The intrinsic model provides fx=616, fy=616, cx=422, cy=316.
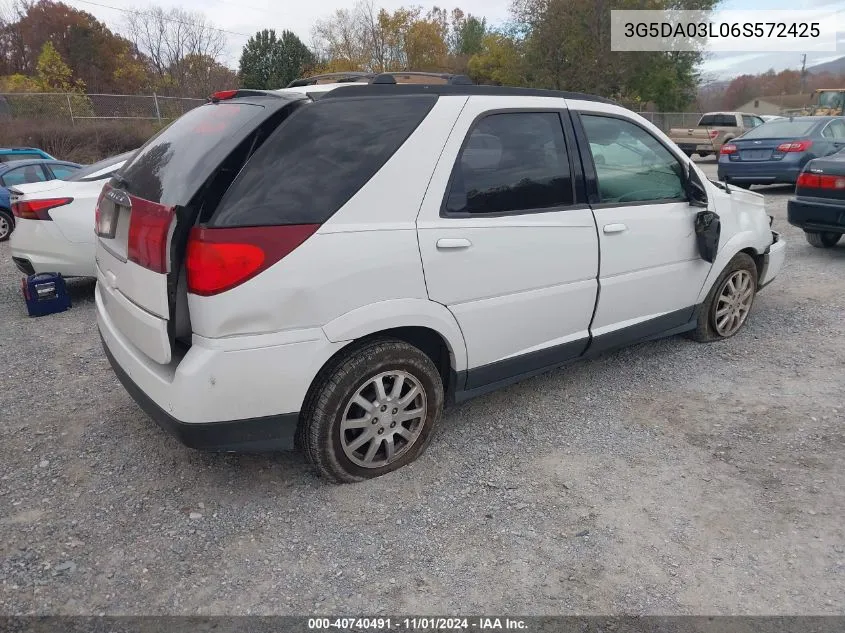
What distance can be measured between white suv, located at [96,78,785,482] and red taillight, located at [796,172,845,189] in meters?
4.31

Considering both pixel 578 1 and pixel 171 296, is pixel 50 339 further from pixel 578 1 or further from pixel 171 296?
pixel 578 1

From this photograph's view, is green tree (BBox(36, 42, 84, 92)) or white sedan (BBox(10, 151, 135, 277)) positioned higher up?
green tree (BBox(36, 42, 84, 92))

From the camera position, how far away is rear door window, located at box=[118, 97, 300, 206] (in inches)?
99.7

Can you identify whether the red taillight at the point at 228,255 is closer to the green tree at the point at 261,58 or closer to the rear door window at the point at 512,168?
the rear door window at the point at 512,168

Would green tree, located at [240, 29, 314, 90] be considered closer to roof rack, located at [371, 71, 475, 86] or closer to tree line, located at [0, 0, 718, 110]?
tree line, located at [0, 0, 718, 110]

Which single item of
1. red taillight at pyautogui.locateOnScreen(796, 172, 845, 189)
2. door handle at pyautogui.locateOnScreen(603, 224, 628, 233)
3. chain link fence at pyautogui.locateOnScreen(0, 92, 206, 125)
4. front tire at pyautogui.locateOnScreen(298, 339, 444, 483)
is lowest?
front tire at pyautogui.locateOnScreen(298, 339, 444, 483)

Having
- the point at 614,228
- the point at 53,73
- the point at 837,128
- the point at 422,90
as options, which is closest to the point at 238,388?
the point at 422,90

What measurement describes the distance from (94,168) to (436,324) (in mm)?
5247

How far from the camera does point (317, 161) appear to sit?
2604 mm

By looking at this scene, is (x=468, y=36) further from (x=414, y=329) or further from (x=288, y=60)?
(x=414, y=329)

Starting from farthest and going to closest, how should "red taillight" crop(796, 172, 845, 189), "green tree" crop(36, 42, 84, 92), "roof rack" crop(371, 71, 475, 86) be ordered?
"green tree" crop(36, 42, 84, 92) → "red taillight" crop(796, 172, 845, 189) → "roof rack" crop(371, 71, 475, 86)

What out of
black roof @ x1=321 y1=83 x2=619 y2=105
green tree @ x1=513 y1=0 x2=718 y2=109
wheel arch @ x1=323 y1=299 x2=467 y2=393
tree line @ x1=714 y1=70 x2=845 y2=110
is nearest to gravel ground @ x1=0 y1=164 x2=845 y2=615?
wheel arch @ x1=323 y1=299 x2=467 y2=393

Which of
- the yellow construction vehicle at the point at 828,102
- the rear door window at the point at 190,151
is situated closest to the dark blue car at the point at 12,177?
the rear door window at the point at 190,151

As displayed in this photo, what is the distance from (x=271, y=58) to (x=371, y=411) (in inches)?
1595
